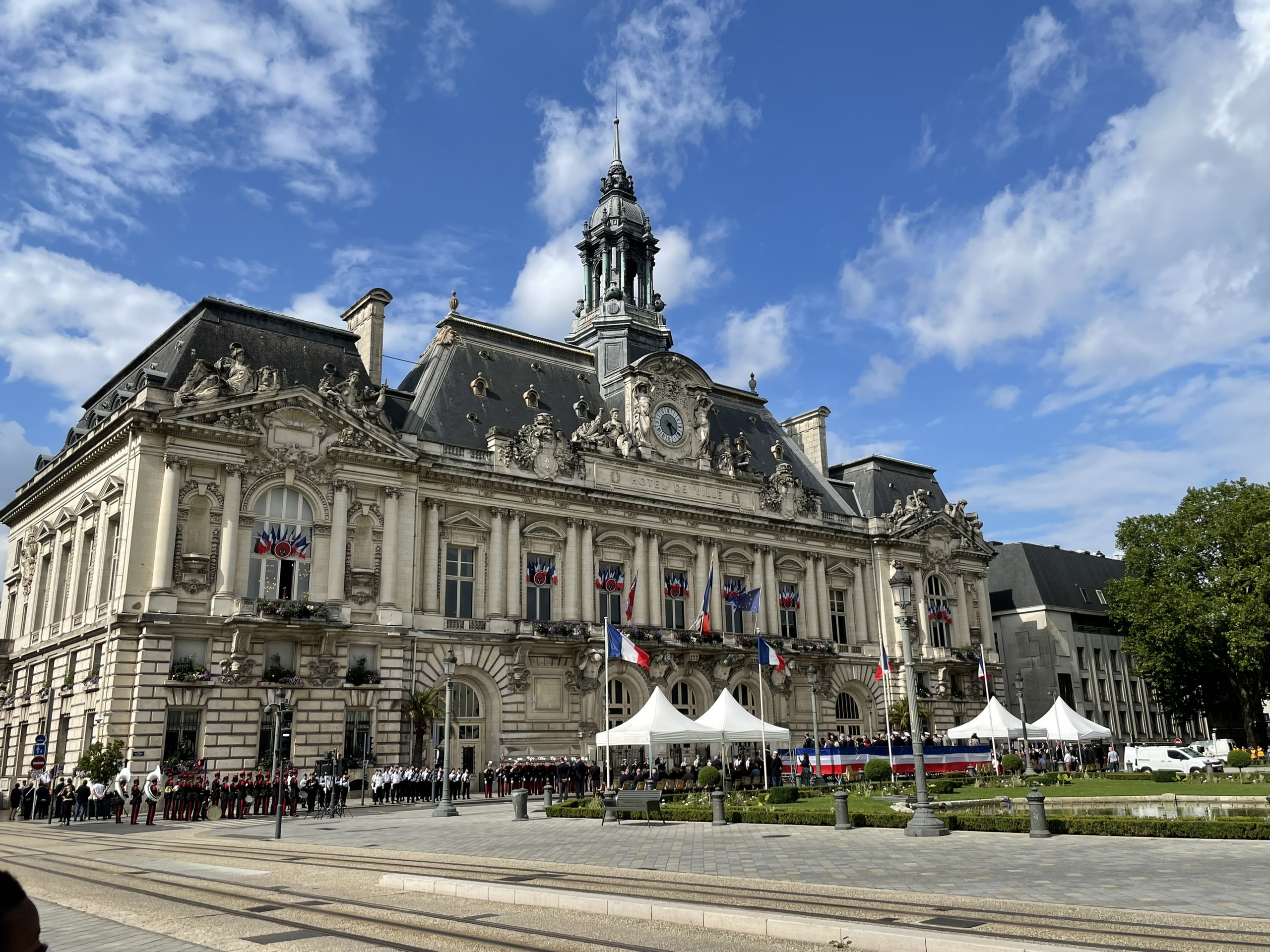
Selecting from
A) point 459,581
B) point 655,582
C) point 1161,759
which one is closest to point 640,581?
point 655,582

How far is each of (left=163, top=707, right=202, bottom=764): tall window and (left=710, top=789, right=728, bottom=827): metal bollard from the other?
2164 cm

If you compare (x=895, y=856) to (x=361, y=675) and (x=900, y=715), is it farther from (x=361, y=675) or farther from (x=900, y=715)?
(x=900, y=715)

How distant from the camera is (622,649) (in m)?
42.4

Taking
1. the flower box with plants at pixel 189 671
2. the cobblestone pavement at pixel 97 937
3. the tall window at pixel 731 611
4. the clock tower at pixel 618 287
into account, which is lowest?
the cobblestone pavement at pixel 97 937

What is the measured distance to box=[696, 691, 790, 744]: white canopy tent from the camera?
36.5 m

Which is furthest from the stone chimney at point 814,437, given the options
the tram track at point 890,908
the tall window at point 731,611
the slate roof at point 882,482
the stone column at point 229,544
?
the tram track at point 890,908

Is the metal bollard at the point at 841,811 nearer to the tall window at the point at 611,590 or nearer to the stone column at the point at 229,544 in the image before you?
the stone column at the point at 229,544

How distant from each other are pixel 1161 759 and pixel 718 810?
34.3 meters

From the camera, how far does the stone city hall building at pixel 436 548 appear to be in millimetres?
40375

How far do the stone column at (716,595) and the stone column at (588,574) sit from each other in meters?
7.04

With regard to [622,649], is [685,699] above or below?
below

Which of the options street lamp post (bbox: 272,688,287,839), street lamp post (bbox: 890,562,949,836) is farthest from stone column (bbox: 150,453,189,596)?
street lamp post (bbox: 890,562,949,836)

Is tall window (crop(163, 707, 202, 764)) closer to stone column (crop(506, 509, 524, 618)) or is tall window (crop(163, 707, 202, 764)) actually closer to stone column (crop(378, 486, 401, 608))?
stone column (crop(378, 486, 401, 608))

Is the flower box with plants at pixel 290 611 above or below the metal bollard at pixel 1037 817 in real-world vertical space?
above
